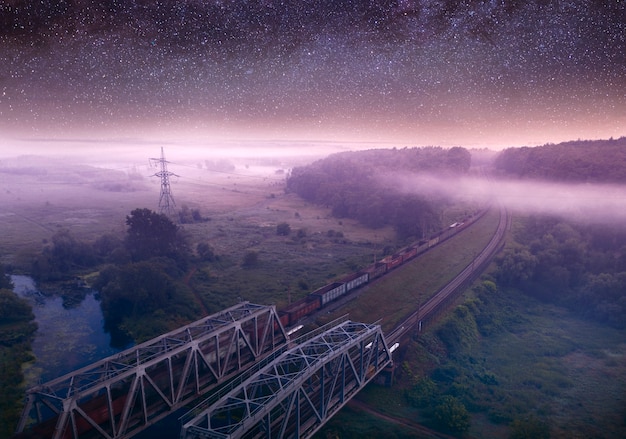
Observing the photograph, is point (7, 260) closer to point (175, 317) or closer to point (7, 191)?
point (175, 317)

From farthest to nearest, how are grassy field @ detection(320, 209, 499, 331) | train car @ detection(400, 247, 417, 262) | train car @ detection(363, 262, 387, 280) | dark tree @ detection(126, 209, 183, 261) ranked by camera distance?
dark tree @ detection(126, 209, 183, 261)
train car @ detection(400, 247, 417, 262)
train car @ detection(363, 262, 387, 280)
grassy field @ detection(320, 209, 499, 331)

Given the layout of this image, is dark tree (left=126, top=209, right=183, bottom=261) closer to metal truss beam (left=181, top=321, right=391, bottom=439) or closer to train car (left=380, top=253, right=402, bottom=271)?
train car (left=380, top=253, right=402, bottom=271)

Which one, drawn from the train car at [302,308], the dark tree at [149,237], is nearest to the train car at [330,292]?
the train car at [302,308]

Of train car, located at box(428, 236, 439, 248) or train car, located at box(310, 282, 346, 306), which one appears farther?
train car, located at box(428, 236, 439, 248)

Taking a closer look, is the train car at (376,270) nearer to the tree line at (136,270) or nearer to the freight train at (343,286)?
the freight train at (343,286)

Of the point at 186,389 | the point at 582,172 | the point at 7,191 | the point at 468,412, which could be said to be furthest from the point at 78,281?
the point at 7,191

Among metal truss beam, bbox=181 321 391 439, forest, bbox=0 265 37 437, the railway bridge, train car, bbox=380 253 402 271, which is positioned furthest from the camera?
train car, bbox=380 253 402 271

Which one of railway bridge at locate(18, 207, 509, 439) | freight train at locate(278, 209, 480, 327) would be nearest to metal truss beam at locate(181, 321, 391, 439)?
railway bridge at locate(18, 207, 509, 439)
